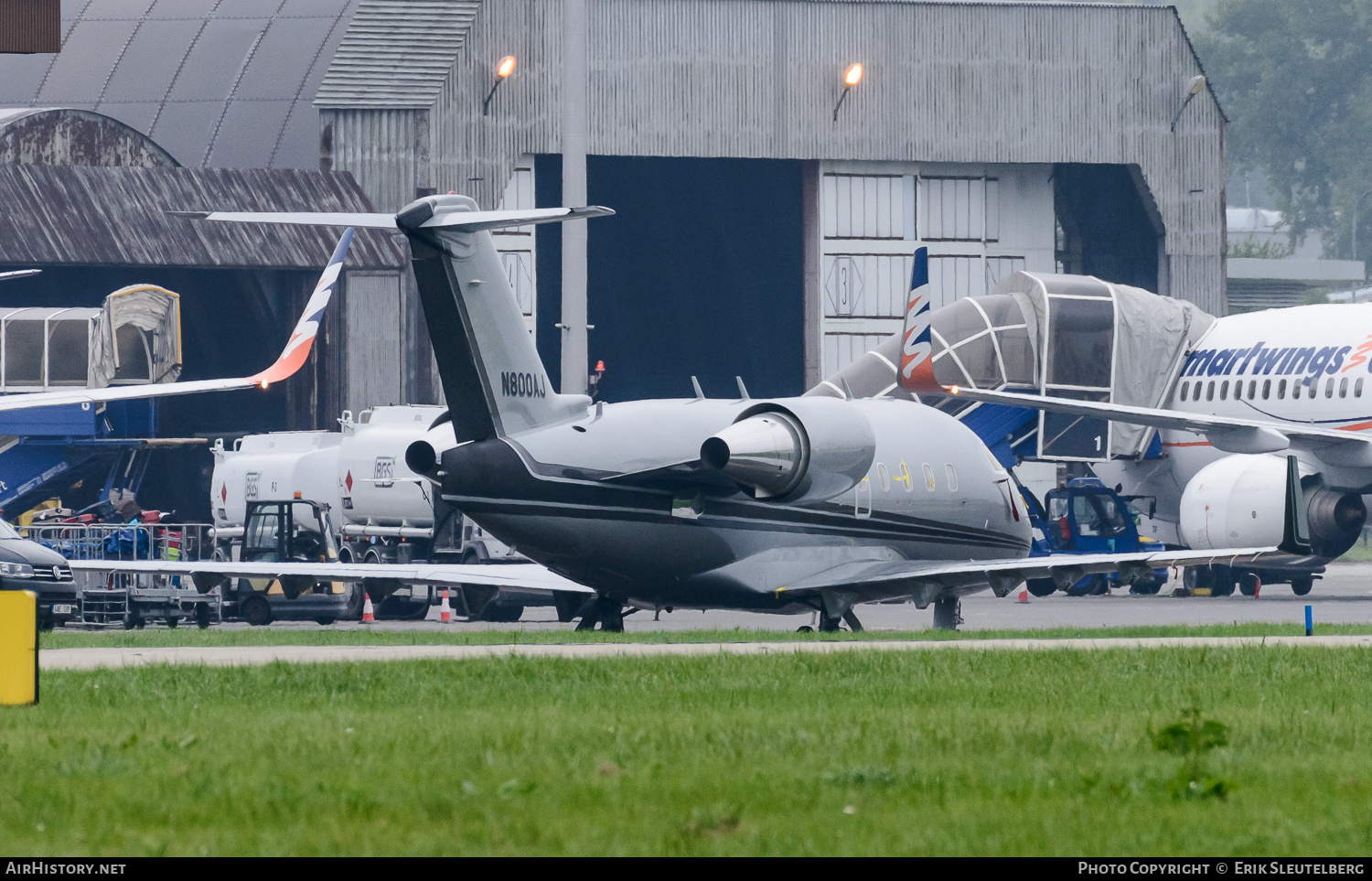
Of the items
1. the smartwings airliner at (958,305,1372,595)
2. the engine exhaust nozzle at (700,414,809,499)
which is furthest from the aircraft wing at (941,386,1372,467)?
the engine exhaust nozzle at (700,414,809,499)

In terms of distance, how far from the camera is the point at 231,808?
8.14 metres

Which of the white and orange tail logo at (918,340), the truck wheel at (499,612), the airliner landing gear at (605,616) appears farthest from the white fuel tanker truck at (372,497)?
the white and orange tail logo at (918,340)

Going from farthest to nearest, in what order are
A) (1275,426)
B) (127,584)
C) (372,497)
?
1. (372,497)
2. (1275,426)
3. (127,584)

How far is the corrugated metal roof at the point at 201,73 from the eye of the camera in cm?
5441

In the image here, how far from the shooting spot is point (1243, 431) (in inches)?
1420

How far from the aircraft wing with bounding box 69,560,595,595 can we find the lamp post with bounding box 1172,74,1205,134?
1244 inches

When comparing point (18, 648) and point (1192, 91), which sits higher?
point (1192, 91)

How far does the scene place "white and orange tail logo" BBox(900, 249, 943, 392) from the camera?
105 feet

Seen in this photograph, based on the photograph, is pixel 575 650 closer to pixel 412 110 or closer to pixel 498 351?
pixel 498 351

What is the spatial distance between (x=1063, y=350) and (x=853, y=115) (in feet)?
38.0

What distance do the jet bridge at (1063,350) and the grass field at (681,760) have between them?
26.1 meters

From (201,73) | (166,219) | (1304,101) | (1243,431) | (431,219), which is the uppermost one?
(1304,101)

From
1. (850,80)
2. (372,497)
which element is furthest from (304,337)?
(850,80)

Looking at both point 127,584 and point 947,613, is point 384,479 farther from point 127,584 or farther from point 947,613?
point 947,613
